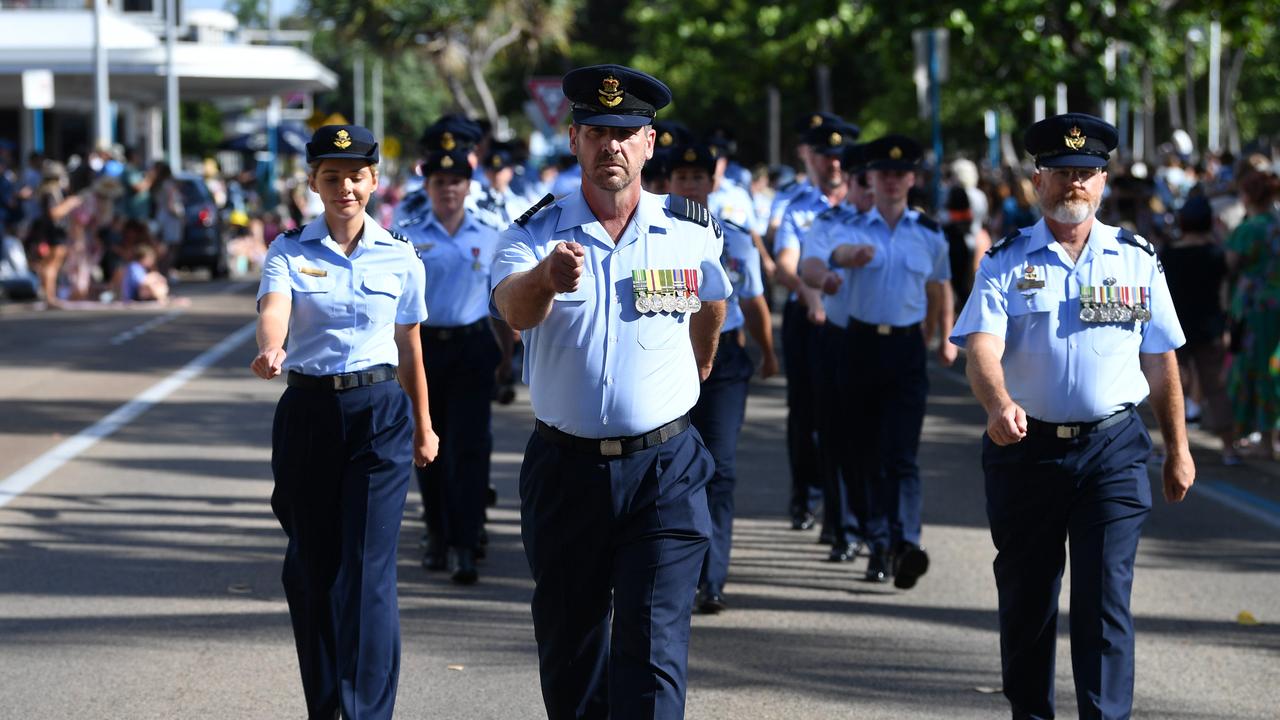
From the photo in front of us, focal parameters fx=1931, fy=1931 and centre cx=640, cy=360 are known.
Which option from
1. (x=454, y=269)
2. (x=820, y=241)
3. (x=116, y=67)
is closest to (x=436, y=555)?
(x=454, y=269)

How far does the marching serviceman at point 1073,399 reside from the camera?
5953 millimetres

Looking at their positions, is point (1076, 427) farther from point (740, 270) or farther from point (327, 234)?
point (740, 270)

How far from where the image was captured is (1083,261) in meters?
6.07

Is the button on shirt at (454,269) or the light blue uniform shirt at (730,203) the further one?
the light blue uniform shirt at (730,203)

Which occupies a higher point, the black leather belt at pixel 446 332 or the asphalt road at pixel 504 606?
the black leather belt at pixel 446 332

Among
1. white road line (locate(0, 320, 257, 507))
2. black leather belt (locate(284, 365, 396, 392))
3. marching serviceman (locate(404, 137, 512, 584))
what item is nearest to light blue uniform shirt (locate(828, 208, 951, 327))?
marching serviceman (locate(404, 137, 512, 584))

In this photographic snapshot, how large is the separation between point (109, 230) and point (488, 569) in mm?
18949

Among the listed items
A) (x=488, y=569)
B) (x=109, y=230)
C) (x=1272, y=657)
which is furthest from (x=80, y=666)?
(x=109, y=230)

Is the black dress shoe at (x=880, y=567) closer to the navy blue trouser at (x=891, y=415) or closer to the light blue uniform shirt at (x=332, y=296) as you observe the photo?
the navy blue trouser at (x=891, y=415)

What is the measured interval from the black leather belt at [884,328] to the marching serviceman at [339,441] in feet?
10.7

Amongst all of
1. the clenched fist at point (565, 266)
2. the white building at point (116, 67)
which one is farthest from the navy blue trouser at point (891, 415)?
the white building at point (116, 67)

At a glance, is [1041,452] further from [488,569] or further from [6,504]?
[6,504]

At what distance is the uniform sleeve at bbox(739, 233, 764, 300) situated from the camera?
336 inches

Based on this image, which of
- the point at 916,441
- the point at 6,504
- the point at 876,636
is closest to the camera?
the point at 876,636
